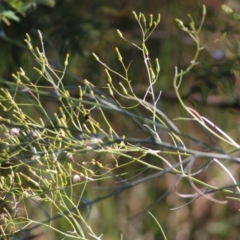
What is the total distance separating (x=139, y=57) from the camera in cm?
146

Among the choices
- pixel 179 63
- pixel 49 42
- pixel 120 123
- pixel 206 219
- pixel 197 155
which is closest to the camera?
pixel 197 155

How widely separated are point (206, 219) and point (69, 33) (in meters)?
0.96

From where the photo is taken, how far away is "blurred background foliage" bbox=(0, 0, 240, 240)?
3.92ft

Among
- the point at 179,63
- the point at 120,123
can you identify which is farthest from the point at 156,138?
the point at 120,123

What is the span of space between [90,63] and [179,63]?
0.64 feet

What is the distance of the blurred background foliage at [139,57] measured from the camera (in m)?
1.20

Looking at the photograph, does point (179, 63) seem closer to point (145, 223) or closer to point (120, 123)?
point (120, 123)

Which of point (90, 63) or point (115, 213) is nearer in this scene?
point (90, 63)

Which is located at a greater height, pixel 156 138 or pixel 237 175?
pixel 156 138

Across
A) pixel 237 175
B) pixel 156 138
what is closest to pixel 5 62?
pixel 156 138

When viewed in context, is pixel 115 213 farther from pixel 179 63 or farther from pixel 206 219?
pixel 179 63

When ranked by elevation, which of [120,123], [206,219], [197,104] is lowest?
[206,219]

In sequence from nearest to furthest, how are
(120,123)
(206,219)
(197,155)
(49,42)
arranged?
1. (197,155)
2. (49,42)
3. (120,123)
4. (206,219)

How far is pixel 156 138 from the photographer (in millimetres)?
806
